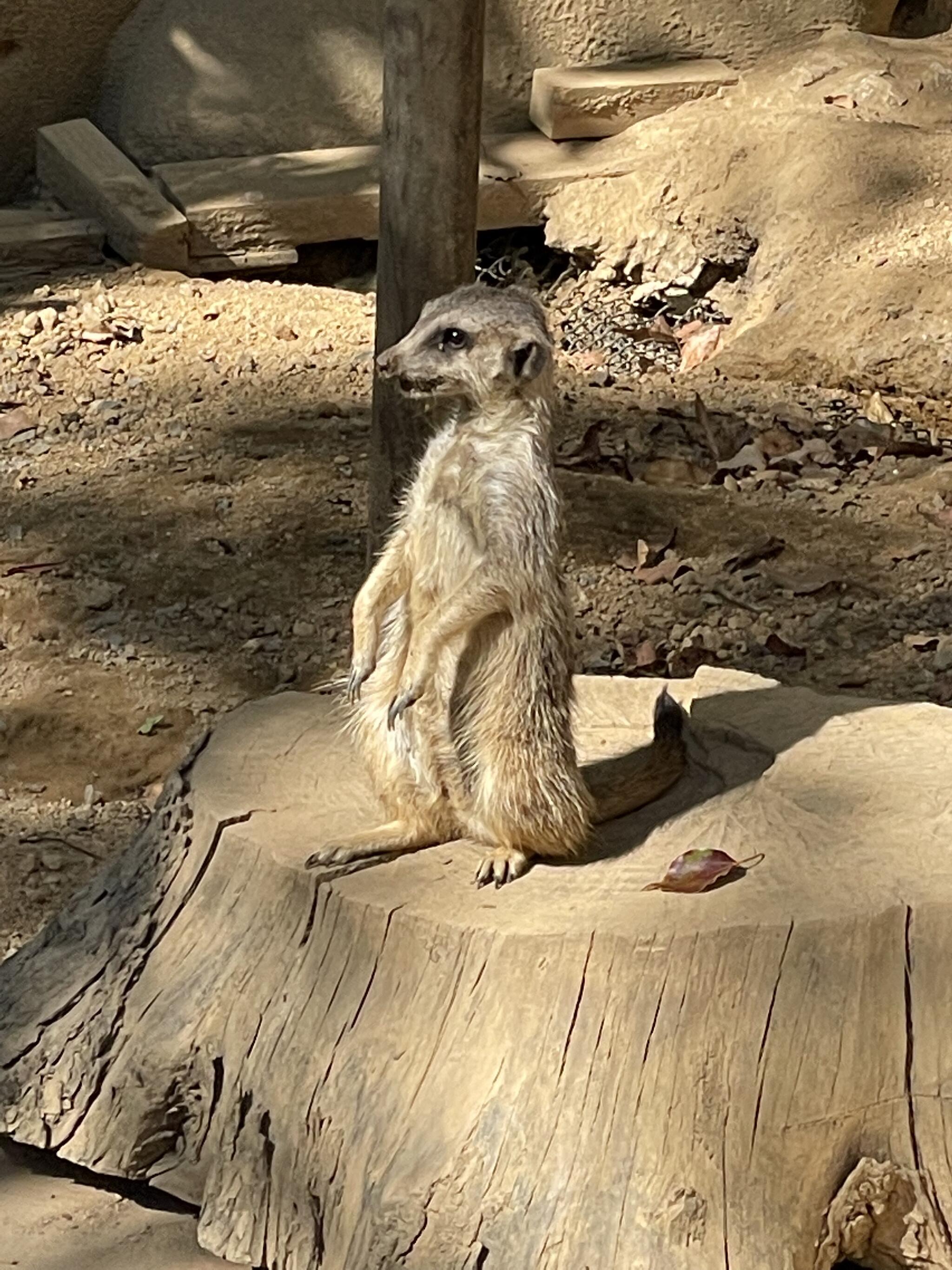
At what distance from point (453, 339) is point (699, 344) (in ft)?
13.6

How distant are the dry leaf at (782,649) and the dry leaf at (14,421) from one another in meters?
2.54

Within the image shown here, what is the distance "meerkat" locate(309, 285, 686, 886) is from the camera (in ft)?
9.12

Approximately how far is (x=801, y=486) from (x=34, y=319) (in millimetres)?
2727

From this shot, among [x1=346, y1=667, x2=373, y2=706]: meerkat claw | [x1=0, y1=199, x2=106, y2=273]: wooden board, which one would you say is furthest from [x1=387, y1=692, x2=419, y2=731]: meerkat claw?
[x1=0, y1=199, x2=106, y2=273]: wooden board

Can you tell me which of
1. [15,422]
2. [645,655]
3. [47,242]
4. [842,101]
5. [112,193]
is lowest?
[645,655]

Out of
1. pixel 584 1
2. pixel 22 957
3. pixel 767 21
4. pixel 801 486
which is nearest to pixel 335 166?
pixel 584 1

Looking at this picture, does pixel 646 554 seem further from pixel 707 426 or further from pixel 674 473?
pixel 707 426

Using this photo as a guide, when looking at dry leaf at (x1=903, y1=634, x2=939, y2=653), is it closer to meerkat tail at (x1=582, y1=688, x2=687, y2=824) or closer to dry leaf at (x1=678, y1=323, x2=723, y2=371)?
meerkat tail at (x1=582, y1=688, x2=687, y2=824)

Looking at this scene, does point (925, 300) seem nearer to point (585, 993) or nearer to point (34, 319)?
point (34, 319)

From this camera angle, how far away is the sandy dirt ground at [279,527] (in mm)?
4477

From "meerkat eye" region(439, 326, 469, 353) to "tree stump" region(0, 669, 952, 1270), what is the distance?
76cm

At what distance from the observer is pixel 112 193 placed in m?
7.01

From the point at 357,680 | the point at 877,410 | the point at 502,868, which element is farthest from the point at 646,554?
the point at 502,868

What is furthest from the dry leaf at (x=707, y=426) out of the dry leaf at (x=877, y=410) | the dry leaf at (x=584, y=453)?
the dry leaf at (x=877, y=410)
